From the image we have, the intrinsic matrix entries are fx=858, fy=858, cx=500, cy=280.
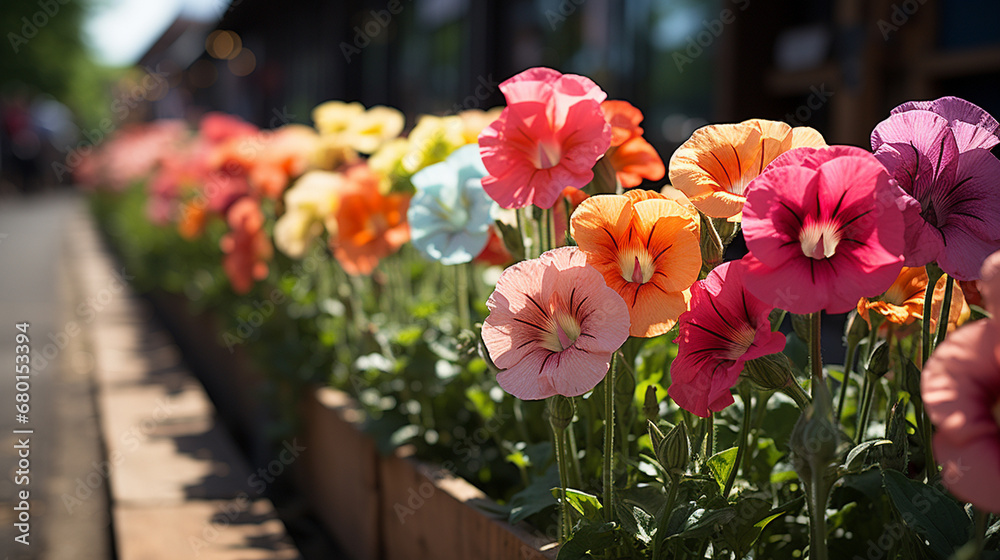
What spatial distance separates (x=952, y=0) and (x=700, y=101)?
1.22 meters

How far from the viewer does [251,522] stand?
1.77m

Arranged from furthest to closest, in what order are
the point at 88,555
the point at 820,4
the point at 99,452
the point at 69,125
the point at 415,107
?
the point at 69,125 < the point at 415,107 < the point at 820,4 < the point at 99,452 < the point at 88,555

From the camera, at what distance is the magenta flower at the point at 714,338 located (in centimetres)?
77

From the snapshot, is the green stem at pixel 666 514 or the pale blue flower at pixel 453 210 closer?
the green stem at pixel 666 514

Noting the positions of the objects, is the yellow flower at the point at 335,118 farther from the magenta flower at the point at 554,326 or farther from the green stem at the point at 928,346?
the green stem at the point at 928,346

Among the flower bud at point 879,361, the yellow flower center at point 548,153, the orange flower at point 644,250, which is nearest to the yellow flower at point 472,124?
the yellow flower center at point 548,153

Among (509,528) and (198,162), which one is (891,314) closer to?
(509,528)

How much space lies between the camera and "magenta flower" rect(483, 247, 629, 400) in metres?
0.80

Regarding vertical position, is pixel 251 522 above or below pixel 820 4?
below

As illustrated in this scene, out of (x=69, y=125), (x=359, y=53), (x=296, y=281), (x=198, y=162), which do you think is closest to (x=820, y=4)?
(x=296, y=281)

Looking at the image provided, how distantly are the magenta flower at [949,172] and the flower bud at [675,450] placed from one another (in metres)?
0.28

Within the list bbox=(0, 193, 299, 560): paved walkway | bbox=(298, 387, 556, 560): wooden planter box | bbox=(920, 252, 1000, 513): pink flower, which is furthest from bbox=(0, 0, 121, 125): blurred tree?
bbox=(920, 252, 1000, 513): pink flower

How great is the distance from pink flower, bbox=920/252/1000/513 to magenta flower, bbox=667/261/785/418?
22 cm

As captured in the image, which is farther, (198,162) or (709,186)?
(198,162)
